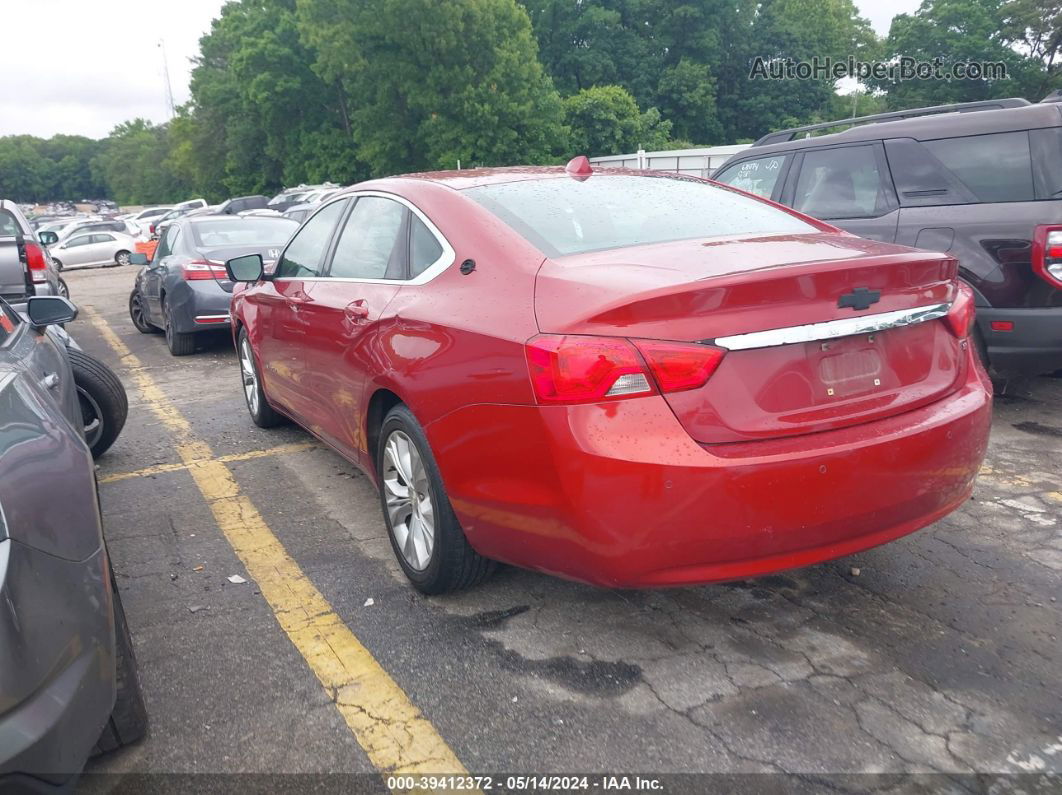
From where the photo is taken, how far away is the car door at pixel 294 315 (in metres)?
4.39

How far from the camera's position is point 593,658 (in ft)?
9.53

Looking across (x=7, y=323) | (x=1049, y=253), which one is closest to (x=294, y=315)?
(x=7, y=323)

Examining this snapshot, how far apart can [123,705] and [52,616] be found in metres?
0.66

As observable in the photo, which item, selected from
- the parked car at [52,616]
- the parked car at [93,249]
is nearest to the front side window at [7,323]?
the parked car at [52,616]

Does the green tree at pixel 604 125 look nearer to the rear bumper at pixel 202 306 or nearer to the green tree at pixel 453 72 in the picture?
the green tree at pixel 453 72

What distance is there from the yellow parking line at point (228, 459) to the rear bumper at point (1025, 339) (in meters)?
4.01

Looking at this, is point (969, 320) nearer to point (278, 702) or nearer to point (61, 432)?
point (278, 702)

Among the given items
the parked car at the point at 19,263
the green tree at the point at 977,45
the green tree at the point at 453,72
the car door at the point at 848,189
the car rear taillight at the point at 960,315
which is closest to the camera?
the car rear taillight at the point at 960,315

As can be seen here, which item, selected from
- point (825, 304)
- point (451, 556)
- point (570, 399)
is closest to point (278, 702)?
point (451, 556)

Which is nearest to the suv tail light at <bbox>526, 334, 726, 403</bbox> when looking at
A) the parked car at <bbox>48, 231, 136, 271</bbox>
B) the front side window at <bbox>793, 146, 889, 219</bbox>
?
the front side window at <bbox>793, 146, 889, 219</bbox>

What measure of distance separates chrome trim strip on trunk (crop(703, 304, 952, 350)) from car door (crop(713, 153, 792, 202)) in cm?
402

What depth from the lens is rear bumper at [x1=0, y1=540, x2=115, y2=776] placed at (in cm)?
176

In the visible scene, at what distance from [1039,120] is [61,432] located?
5293 mm

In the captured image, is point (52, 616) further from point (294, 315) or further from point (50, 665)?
point (294, 315)
